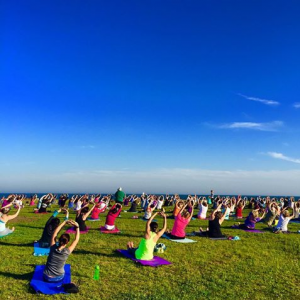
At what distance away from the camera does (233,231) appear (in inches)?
643

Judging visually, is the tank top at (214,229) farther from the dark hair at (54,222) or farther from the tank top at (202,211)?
the tank top at (202,211)

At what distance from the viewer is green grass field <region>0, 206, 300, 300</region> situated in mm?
7105

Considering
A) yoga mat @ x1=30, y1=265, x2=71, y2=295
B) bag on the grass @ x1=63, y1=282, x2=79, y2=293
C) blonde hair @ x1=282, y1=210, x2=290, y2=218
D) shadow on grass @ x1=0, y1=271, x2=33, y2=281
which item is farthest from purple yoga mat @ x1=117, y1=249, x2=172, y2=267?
blonde hair @ x1=282, y1=210, x2=290, y2=218

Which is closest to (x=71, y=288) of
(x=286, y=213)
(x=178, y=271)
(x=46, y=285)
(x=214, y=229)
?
(x=46, y=285)

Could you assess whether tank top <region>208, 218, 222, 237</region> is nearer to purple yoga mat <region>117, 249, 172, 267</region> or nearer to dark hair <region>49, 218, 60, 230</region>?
purple yoga mat <region>117, 249, 172, 267</region>

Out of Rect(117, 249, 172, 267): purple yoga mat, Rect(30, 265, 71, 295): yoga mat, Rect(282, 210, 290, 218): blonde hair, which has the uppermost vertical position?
Rect(282, 210, 290, 218): blonde hair

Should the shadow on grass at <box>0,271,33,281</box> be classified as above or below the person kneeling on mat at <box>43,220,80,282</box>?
below

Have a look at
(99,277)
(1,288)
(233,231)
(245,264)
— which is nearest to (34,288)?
(1,288)

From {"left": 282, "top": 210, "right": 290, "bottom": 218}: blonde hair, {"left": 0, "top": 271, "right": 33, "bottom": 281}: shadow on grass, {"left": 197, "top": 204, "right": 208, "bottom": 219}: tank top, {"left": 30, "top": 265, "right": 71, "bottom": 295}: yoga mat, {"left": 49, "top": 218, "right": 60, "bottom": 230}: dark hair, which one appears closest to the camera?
{"left": 30, "top": 265, "right": 71, "bottom": 295}: yoga mat

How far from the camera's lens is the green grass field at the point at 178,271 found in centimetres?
711

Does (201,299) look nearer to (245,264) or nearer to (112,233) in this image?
(245,264)

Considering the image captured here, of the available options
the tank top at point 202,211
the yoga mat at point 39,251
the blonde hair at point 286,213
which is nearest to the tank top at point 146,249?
the yoga mat at point 39,251

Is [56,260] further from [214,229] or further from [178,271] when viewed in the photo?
[214,229]

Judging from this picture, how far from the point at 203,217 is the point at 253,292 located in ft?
49.2
